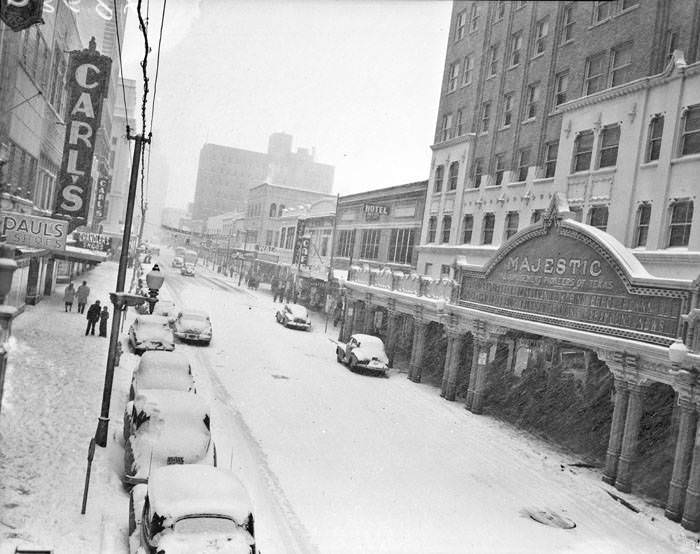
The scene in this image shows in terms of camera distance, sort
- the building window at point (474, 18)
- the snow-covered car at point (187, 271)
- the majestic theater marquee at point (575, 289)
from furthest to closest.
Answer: the snow-covered car at point (187, 271)
the building window at point (474, 18)
the majestic theater marquee at point (575, 289)

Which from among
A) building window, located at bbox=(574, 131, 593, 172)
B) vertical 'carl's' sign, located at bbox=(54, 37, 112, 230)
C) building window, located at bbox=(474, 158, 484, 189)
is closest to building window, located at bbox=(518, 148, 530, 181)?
building window, located at bbox=(474, 158, 484, 189)

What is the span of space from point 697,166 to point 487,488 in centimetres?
1246

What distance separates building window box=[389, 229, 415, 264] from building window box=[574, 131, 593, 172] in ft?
49.4

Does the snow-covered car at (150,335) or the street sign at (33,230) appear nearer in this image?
the street sign at (33,230)

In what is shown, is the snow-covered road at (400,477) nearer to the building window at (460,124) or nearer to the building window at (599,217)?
the building window at (599,217)

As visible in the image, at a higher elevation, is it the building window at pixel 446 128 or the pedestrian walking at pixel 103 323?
the building window at pixel 446 128

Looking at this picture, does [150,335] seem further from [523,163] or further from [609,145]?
[609,145]

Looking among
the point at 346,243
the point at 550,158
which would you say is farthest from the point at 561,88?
the point at 346,243

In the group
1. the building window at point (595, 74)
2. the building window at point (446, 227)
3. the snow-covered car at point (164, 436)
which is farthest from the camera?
the building window at point (446, 227)

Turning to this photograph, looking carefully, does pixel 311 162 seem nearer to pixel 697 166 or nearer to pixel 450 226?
pixel 450 226

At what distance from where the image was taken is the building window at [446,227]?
1362 inches

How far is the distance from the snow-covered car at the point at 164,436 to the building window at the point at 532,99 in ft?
72.2

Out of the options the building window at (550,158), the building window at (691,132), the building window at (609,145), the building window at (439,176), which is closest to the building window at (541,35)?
the building window at (550,158)

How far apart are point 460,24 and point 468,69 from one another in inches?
125
